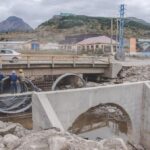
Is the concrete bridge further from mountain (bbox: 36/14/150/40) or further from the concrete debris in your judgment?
mountain (bbox: 36/14/150/40)

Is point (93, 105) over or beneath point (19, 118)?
over

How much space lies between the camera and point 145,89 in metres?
14.7

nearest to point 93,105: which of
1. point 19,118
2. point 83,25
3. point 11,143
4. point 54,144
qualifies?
point 11,143

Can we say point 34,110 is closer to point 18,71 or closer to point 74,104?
point 74,104

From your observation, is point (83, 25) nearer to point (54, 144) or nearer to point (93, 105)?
point (93, 105)

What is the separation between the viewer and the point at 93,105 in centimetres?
1238

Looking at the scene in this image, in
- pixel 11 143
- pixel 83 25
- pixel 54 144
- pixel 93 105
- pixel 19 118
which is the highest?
pixel 83 25

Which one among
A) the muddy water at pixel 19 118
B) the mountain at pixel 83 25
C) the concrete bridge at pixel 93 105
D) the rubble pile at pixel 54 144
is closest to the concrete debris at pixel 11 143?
the rubble pile at pixel 54 144

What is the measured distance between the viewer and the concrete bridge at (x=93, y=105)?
10618mm

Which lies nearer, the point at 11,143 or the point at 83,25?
the point at 11,143

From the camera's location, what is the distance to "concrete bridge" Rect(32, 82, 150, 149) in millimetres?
10618

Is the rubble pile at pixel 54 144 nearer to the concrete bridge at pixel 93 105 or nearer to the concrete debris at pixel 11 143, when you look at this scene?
the concrete debris at pixel 11 143

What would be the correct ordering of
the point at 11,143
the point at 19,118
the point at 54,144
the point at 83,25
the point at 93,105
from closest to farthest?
the point at 54,144
the point at 11,143
the point at 93,105
the point at 19,118
the point at 83,25

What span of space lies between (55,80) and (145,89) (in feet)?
36.3
